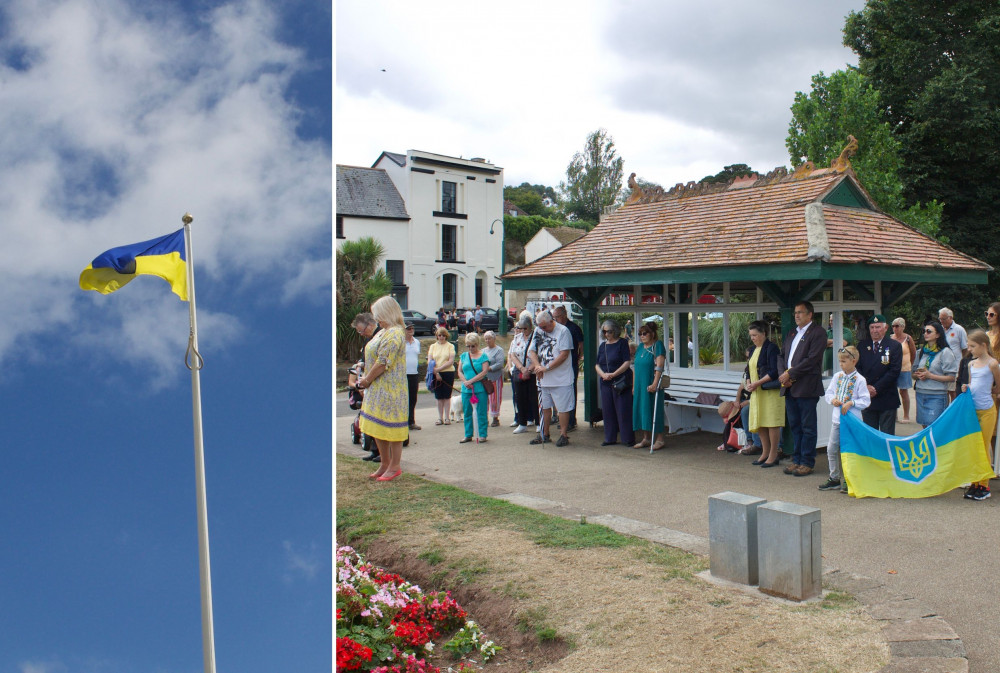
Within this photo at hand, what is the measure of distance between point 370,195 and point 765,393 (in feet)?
109

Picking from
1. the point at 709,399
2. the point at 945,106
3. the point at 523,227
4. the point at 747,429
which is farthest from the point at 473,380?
the point at 523,227

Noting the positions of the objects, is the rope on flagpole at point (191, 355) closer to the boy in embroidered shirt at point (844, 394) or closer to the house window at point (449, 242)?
the boy in embroidered shirt at point (844, 394)

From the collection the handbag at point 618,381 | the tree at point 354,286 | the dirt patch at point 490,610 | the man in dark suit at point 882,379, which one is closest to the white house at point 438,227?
the tree at point 354,286

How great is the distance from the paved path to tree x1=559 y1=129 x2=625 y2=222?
217 ft

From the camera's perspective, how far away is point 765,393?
891 cm

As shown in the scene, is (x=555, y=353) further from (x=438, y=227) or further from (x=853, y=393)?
(x=438, y=227)

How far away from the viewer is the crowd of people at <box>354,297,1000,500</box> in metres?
6.51

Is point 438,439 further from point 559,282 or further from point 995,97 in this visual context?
point 995,97

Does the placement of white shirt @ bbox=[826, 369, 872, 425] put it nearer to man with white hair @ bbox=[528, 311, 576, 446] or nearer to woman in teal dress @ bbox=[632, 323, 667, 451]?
woman in teal dress @ bbox=[632, 323, 667, 451]

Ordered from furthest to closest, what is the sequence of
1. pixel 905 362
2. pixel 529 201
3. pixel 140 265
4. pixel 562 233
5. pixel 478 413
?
1. pixel 529 201
2. pixel 562 233
3. pixel 905 362
4. pixel 478 413
5. pixel 140 265

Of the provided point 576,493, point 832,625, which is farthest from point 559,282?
point 832,625

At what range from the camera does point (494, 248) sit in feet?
155

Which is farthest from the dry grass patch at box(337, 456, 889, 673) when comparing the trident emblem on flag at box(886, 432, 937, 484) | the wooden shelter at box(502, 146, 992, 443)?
the wooden shelter at box(502, 146, 992, 443)

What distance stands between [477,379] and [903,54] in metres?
25.2
